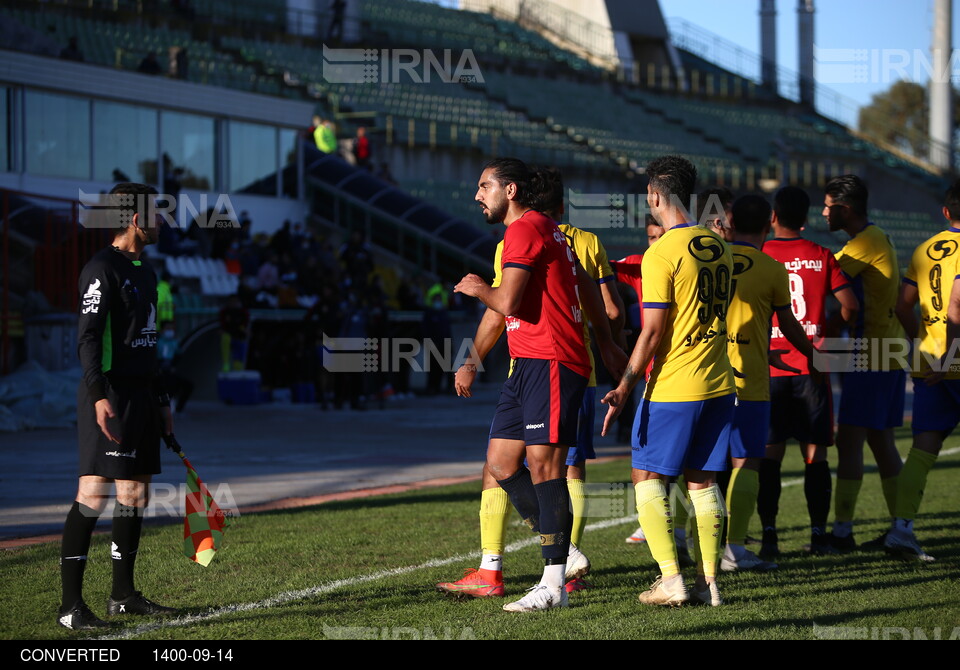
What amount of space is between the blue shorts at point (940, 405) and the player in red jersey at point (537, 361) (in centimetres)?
274

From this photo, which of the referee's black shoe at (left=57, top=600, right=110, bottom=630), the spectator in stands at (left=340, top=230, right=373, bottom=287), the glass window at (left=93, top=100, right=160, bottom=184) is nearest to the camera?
the referee's black shoe at (left=57, top=600, right=110, bottom=630)

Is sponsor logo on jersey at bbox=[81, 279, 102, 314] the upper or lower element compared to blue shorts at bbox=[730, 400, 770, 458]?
upper

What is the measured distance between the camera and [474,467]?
1241cm

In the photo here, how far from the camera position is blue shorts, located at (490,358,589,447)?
5879 mm

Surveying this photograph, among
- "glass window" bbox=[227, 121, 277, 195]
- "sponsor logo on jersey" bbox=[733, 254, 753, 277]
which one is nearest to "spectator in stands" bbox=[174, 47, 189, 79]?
"glass window" bbox=[227, 121, 277, 195]

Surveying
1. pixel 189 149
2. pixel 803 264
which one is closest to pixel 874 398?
pixel 803 264

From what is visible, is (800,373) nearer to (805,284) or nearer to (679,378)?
(805,284)

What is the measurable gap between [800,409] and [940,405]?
880mm

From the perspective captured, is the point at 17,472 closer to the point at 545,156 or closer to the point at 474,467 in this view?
the point at 474,467

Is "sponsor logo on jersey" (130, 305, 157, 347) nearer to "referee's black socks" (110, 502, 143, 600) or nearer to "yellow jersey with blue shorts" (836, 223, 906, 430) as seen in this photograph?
"referee's black socks" (110, 502, 143, 600)

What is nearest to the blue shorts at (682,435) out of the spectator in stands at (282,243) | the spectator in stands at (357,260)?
the spectator in stands at (357,260)

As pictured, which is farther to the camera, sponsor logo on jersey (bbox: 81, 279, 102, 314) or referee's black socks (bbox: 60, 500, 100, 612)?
sponsor logo on jersey (bbox: 81, 279, 102, 314)

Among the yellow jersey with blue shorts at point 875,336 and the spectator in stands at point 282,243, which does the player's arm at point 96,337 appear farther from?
the spectator in stands at point 282,243
